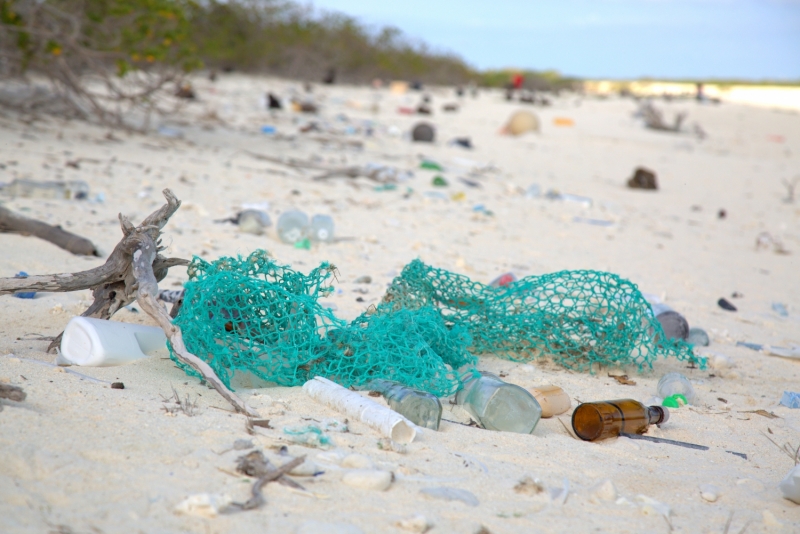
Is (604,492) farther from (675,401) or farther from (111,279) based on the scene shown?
(111,279)

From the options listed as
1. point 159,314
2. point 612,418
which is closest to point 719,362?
point 612,418

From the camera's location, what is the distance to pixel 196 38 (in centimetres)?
1452

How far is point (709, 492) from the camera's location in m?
1.80

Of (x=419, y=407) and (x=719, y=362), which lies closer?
(x=419, y=407)

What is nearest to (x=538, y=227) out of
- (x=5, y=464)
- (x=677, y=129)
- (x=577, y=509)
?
(x=577, y=509)

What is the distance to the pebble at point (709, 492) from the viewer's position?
1788 mm

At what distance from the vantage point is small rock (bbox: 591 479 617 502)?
1730 mm

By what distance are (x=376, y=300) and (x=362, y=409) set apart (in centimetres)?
133

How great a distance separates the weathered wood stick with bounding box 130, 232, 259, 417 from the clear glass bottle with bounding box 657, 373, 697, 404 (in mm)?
1605

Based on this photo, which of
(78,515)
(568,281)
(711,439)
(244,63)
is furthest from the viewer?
(244,63)

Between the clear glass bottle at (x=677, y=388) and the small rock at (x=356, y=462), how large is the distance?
1.42 m

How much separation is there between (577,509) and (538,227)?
434cm

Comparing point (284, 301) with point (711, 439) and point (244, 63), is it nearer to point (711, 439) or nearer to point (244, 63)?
point (711, 439)

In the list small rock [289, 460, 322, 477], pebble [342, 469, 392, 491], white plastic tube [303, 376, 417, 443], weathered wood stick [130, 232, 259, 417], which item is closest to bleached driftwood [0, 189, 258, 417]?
weathered wood stick [130, 232, 259, 417]
